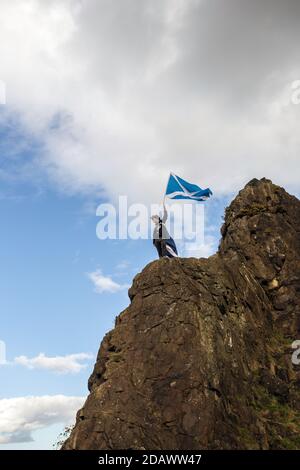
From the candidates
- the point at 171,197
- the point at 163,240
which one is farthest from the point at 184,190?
the point at 163,240

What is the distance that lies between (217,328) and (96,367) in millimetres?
8321

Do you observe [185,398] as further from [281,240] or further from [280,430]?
[281,240]

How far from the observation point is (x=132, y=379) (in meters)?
29.1

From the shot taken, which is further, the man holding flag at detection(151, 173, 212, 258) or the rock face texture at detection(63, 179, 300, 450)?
the man holding flag at detection(151, 173, 212, 258)

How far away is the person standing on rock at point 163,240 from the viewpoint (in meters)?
36.3

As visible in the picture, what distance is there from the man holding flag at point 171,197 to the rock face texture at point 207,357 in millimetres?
2143

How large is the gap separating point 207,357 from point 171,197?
42.4ft

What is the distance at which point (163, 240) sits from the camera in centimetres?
3641

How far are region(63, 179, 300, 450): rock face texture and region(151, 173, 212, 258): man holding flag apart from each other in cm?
214

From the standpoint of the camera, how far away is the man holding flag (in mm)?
36406

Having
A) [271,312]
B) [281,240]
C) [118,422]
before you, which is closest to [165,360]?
[118,422]
